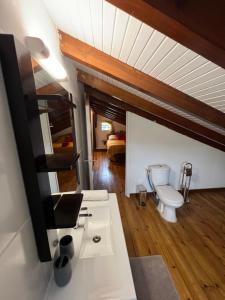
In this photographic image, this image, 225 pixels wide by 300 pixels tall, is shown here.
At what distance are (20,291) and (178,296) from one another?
1.54 metres

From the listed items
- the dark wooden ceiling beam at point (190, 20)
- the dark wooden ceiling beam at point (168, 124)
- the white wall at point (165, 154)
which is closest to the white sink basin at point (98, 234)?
the dark wooden ceiling beam at point (190, 20)

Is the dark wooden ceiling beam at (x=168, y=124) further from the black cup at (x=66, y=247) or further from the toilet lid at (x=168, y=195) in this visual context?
the black cup at (x=66, y=247)

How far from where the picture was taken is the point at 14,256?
569 millimetres

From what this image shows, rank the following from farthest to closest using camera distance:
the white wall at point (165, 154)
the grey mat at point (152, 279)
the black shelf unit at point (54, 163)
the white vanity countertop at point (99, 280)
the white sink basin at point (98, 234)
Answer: the white wall at point (165, 154) < the grey mat at point (152, 279) < the white sink basin at point (98, 234) < the white vanity countertop at point (99, 280) < the black shelf unit at point (54, 163)

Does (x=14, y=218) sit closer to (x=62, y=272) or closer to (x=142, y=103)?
(x=62, y=272)

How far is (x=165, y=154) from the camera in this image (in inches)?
124

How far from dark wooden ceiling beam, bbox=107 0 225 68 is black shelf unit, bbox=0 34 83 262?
42cm

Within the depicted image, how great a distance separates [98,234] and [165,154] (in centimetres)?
221

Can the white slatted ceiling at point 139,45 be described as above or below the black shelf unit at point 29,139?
above

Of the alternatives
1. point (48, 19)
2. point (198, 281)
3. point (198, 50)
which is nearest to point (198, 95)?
point (198, 50)

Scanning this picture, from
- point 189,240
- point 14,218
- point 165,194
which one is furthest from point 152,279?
point 14,218

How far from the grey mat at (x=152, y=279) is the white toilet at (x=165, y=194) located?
75 cm

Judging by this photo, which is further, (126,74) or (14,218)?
(126,74)

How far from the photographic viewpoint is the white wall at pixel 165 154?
118 inches
